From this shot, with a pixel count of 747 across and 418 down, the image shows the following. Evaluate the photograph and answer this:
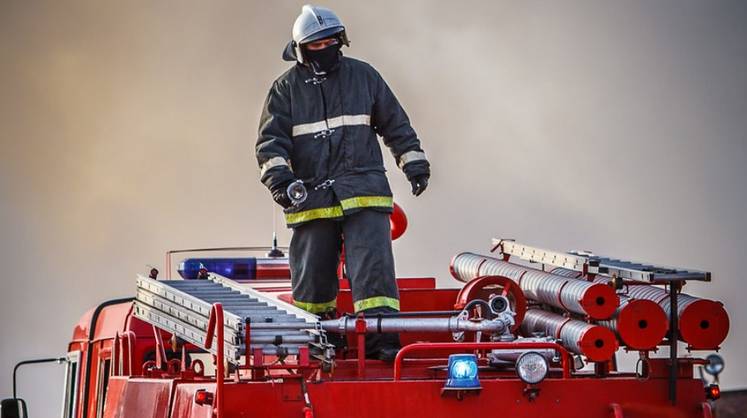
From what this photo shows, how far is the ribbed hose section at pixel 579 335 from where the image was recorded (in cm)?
794

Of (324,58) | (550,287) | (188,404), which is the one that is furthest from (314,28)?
(188,404)

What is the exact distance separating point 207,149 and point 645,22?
5.30 m

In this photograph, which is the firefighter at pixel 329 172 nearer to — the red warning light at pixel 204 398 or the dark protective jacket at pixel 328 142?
the dark protective jacket at pixel 328 142

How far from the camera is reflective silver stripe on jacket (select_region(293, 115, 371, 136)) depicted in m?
9.05

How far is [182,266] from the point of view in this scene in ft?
37.1

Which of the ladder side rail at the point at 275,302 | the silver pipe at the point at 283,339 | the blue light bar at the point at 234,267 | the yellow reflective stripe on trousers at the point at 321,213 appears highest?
the yellow reflective stripe on trousers at the point at 321,213

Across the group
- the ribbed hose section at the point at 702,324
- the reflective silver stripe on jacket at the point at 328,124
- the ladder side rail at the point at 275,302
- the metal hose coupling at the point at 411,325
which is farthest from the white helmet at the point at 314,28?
the ribbed hose section at the point at 702,324

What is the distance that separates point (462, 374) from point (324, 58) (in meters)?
2.26

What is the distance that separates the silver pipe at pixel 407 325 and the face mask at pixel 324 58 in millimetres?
1667

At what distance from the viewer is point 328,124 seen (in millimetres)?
9070

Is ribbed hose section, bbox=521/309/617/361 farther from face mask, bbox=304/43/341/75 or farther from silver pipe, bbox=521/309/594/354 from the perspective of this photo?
face mask, bbox=304/43/341/75

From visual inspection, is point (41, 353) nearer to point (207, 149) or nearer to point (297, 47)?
point (207, 149)

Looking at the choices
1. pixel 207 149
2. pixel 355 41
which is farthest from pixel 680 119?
pixel 207 149

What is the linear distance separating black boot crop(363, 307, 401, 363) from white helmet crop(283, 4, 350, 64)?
151 centimetres
